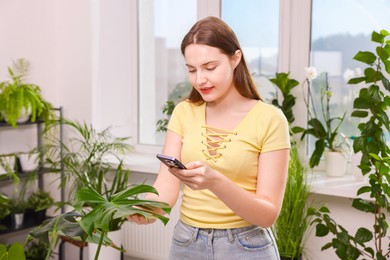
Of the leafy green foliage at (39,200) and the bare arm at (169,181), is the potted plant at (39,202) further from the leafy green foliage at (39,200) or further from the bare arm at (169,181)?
the bare arm at (169,181)

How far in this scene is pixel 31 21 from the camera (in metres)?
3.70

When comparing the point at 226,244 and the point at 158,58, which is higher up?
the point at 158,58

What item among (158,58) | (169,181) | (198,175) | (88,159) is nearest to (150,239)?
(88,159)

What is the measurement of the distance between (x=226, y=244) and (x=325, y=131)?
5.47ft

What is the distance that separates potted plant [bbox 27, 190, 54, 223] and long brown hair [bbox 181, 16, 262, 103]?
214 cm

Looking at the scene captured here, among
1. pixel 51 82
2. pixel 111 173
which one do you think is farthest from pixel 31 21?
pixel 111 173

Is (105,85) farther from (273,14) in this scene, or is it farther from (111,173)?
(273,14)

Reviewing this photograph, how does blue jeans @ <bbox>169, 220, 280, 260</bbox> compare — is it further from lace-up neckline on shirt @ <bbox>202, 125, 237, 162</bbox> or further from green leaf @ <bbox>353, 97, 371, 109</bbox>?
green leaf @ <bbox>353, 97, 371, 109</bbox>

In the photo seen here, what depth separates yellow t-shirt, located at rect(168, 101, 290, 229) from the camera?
1620mm

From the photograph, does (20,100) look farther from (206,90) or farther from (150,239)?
(206,90)

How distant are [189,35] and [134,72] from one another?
253 centimetres

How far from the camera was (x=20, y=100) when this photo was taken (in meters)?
3.36

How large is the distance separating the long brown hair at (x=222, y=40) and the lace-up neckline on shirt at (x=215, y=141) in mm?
139

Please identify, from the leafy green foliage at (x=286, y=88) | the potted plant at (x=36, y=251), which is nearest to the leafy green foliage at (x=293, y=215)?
the leafy green foliage at (x=286, y=88)
